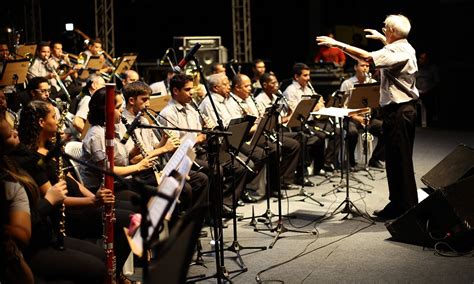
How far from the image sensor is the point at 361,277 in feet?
15.6

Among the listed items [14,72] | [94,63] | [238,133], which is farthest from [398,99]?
[94,63]

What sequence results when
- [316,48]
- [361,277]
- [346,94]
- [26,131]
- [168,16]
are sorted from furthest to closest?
[168,16] → [316,48] → [346,94] → [361,277] → [26,131]

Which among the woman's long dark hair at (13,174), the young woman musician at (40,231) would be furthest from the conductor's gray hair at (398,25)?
the woman's long dark hair at (13,174)

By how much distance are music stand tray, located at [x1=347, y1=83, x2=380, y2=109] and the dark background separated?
22.8 feet

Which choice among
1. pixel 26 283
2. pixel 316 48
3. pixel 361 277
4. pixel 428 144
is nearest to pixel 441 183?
pixel 361 277

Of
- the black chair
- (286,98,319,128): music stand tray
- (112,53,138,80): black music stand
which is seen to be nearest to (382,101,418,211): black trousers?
(286,98,319,128): music stand tray

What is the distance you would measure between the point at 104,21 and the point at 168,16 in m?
2.92

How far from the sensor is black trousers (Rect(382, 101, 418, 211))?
19.5 feet

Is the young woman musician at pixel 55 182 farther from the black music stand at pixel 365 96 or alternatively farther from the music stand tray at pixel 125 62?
the music stand tray at pixel 125 62

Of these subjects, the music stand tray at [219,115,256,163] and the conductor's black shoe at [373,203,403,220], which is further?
the conductor's black shoe at [373,203,403,220]

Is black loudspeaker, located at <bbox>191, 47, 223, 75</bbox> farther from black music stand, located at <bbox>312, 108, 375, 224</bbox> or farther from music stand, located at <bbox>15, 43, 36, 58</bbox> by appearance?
black music stand, located at <bbox>312, 108, 375, 224</bbox>

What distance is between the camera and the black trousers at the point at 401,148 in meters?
5.94

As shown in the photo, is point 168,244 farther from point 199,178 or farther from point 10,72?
point 10,72

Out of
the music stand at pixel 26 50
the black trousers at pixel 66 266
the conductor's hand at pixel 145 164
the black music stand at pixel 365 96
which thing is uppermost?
the music stand at pixel 26 50
